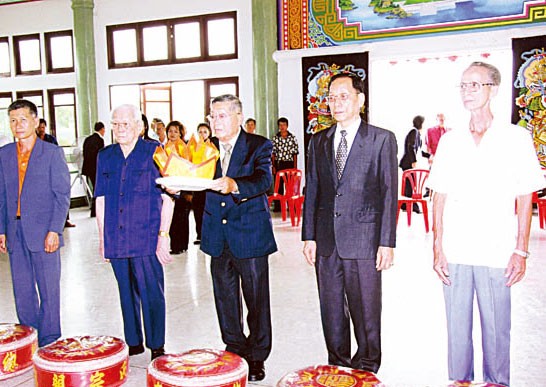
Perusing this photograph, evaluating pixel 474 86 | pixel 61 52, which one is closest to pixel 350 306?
pixel 474 86

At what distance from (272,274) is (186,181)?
9.41 feet

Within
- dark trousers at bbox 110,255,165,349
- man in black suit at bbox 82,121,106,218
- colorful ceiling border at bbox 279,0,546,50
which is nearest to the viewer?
dark trousers at bbox 110,255,165,349

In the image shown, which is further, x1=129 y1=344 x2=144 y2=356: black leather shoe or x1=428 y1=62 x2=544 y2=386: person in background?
x1=129 y1=344 x2=144 y2=356: black leather shoe

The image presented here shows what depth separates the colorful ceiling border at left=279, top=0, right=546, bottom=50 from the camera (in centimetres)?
854

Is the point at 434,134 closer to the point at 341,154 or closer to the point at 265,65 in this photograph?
the point at 265,65

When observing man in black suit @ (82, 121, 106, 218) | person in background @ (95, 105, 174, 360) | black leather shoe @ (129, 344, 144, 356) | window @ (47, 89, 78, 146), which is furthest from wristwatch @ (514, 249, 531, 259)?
window @ (47, 89, 78, 146)

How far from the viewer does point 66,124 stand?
1137cm

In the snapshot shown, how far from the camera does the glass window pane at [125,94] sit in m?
10.8

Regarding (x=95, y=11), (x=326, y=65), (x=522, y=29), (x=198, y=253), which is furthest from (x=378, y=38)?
(x=95, y=11)

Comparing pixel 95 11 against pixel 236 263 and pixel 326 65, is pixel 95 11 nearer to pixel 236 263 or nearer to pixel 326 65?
pixel 326 65

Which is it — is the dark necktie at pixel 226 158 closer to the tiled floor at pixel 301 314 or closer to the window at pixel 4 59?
the tiled floor at pixel 301 314

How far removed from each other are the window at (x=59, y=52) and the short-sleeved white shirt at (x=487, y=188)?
10059 millimetres

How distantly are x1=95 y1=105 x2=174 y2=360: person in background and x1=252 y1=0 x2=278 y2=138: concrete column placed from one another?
20.8 feet

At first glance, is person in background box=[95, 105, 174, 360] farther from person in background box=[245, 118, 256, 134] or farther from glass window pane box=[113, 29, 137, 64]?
glass window pane box=[113, 29, 137, 64]
